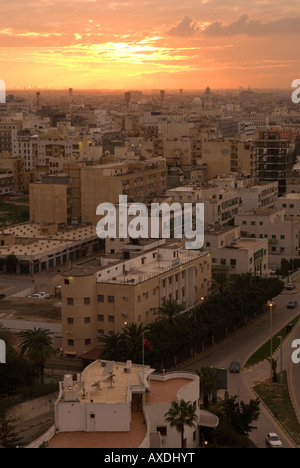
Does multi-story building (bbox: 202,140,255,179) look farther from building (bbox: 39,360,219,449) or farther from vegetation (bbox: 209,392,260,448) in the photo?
building (bbox: 39,360,219,449)

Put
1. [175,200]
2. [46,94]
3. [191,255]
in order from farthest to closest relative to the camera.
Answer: [46,94] < [175,200] < [191,255]

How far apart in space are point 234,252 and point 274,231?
11.6ft

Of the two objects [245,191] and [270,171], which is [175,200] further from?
[270,171]

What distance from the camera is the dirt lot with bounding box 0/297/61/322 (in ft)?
48.5

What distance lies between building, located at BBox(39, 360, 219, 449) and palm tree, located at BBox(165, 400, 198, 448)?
203mm

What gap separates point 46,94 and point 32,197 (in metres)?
101

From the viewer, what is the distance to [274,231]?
68.4 ft

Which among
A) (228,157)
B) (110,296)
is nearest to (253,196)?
(228,157)

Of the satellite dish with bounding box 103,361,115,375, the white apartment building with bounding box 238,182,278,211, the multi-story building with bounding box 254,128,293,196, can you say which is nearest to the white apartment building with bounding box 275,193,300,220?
the white apartment building with bounding box 238,182,278,211

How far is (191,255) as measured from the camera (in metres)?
15.6

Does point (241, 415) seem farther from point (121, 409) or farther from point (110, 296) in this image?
point (110, 296)

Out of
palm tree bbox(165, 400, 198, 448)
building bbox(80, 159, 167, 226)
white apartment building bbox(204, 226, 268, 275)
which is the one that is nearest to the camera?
palm tree bbox(165, 400, 198, 448)

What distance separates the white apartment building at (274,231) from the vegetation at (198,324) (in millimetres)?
4782

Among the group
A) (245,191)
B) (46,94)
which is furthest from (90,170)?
(46,94)
